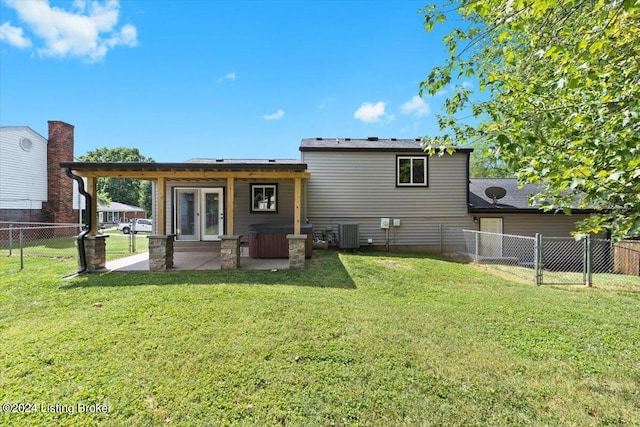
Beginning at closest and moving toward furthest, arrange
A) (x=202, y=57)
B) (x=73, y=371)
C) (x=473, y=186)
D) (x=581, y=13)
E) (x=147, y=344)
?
(x=73, y=371), (x=147, y=344), (x=581, y=13), (x=202, y=57), (x=473, y=186)

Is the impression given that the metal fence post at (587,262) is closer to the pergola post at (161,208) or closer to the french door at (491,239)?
the french door at (491,239)

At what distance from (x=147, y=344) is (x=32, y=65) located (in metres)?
16.4

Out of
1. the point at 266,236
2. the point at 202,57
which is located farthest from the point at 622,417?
the point at 202,57

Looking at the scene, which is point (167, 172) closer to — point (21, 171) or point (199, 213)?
point (199, 213)

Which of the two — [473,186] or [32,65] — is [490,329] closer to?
[473,186]

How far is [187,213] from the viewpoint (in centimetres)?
1041

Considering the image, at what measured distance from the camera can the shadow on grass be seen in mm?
5755

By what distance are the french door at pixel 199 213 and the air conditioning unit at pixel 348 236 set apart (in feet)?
14.2

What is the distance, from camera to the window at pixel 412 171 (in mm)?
10836

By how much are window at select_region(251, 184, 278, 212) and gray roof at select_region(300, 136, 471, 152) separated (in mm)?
1891

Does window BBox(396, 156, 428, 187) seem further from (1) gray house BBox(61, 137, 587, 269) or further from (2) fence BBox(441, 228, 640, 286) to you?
(2) fence BBox(441, 228, 640, 286)

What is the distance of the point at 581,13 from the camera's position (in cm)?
373

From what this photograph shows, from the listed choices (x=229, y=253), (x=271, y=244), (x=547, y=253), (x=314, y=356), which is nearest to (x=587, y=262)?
(x=547, y=253)

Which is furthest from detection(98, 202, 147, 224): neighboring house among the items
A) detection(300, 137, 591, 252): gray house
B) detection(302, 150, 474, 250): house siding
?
detection(300, 137, 591, 252): gray house
